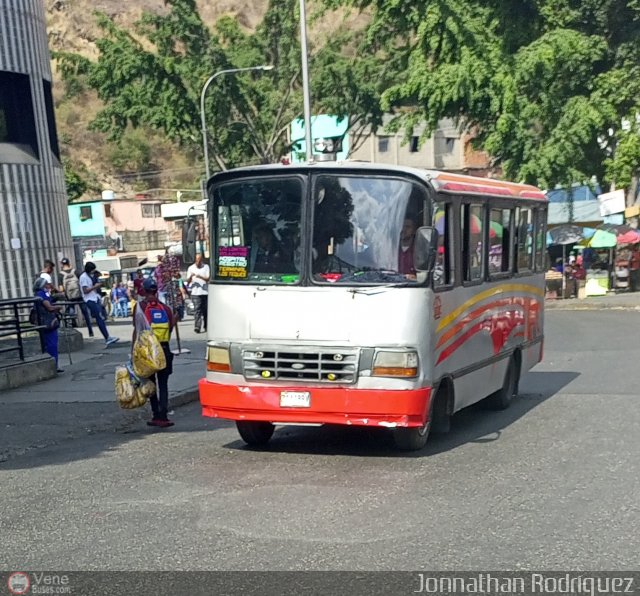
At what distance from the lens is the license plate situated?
8.94 metres

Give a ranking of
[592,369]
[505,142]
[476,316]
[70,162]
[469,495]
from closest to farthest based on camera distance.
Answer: [469,495], [476,316], [592,369], [505,142], [70,162]

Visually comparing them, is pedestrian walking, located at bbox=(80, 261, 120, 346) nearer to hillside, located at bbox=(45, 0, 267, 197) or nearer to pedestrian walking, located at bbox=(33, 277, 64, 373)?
pedestrian walking, located at bbox=(33, 277, 64, 373)

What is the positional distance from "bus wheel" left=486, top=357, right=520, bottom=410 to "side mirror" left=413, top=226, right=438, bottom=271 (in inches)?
151

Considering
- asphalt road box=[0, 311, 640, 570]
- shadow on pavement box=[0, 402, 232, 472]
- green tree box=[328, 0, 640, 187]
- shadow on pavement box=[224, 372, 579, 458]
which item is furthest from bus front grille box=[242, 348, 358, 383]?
green tree box=[328, 0, 640, 187]

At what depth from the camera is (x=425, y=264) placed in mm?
8766

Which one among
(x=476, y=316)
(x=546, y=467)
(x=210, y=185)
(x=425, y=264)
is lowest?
(x=546, y=467)

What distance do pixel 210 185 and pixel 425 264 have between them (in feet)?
7.65

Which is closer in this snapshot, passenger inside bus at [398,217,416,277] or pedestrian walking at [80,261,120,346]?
passenger inside bus at [398,217,416,277]

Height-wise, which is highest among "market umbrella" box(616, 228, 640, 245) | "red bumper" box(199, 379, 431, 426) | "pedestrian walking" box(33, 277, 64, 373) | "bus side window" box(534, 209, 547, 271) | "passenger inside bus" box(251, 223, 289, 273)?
"passenger inside bus" box(251, 223, 289, 273)

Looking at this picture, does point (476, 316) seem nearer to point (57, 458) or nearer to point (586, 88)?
point (57, 458)

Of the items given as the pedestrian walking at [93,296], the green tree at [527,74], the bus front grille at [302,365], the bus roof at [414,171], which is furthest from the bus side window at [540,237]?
the green tree at [527,74]

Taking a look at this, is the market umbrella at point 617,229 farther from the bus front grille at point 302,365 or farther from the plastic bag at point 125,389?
the bus front grille at point 302,365

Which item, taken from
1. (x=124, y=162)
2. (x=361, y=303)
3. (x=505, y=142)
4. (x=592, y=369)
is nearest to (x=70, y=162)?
(x=124, y=162)

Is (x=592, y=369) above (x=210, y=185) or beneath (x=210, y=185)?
beneath
